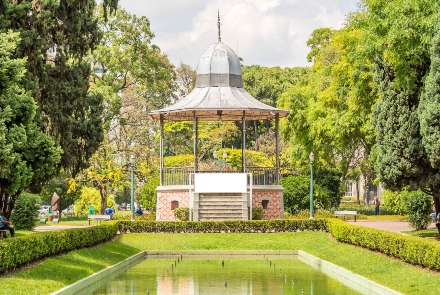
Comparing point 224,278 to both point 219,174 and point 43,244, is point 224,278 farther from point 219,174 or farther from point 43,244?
point 219,174

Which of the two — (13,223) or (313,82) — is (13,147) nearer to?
(13,223)

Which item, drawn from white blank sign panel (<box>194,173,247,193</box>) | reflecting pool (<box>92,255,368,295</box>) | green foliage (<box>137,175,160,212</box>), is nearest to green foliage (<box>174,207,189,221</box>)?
white blank sign panel (<box>194,173,247,193</box>)

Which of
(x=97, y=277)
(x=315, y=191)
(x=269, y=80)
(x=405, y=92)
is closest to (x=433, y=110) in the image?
(x=405, y=92)

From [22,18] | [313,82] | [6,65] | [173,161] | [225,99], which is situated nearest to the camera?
[6,65]

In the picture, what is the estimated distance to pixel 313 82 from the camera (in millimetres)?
52938

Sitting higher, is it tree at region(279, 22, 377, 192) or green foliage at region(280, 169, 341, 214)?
tree at region(279, 22, 377, 192)

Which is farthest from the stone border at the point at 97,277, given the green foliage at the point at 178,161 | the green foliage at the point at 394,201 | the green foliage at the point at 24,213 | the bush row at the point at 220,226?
the green foliage at the point at 178,161

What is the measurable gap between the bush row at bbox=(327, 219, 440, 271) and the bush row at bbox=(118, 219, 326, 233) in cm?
306

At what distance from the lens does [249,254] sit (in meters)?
32.8

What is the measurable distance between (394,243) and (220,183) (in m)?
16.0

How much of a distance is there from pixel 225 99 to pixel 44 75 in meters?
16.6

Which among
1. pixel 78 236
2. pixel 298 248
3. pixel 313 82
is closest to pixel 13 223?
pixel 78 236

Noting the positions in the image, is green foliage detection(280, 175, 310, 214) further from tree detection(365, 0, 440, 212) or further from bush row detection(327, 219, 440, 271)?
tree detection(365, 0, 440, 212)

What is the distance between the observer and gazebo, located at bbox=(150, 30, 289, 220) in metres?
39.2
